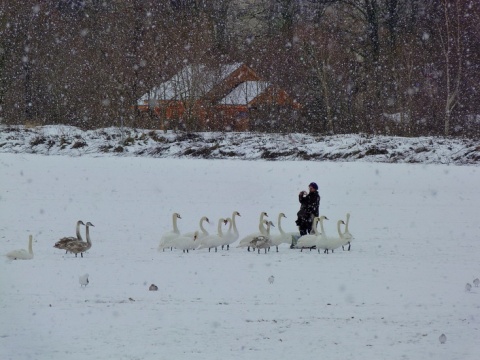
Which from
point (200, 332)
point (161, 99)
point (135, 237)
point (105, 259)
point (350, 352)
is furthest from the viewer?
point (161, 99)

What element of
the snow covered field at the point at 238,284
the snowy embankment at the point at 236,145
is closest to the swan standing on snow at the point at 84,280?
the snow covered field at the point at 238,284

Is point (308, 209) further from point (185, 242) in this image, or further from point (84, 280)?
point (84, 280)

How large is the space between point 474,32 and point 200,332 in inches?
1268

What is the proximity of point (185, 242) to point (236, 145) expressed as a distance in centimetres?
2292

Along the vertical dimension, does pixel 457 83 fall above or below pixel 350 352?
above

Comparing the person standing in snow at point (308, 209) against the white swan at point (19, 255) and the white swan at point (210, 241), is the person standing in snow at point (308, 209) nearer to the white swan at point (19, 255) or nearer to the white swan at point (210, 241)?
the white swan at point (210, 241)

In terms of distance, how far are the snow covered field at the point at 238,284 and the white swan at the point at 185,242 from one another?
21cm

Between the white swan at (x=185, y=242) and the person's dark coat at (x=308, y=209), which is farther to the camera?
the person's dark coat at (x=308, y=209)

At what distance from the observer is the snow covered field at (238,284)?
856cm

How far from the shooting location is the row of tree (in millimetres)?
38781

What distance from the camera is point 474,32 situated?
3838 cm

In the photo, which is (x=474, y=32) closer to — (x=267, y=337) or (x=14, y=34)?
(x=14, y=34)

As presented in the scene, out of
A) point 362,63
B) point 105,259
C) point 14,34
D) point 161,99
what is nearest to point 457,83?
point 362,63

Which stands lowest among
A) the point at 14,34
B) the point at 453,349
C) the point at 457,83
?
the point at 453,349
